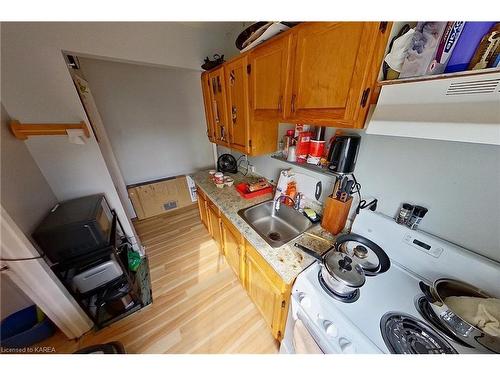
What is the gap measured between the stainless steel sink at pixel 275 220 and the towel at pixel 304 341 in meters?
0.60

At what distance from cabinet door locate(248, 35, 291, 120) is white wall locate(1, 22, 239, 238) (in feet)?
3.20

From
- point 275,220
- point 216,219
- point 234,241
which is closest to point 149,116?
point 216,219

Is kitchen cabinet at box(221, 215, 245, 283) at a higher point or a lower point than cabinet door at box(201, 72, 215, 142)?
lower

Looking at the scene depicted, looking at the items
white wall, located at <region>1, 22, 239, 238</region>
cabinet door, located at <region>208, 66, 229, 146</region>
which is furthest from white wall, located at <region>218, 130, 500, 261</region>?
white wall, located at <region>1, 22, 239, 238</region>

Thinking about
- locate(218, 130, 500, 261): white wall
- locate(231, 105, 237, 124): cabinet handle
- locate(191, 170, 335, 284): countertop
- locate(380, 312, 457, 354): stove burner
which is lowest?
locate(191, 170, 335, 284): countertop

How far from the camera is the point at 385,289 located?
73 centimetres

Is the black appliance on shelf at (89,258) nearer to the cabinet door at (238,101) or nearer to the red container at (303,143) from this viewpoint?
the cabinet door at (238,101)

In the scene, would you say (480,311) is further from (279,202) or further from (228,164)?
(228,164)

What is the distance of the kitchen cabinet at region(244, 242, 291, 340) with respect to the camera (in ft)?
3.01

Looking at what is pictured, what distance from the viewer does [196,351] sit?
→ 1157 mm

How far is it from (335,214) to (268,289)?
25.7 inches

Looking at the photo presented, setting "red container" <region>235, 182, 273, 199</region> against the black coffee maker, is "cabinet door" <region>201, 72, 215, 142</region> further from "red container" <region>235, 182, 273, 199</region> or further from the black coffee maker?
the black coffee maker

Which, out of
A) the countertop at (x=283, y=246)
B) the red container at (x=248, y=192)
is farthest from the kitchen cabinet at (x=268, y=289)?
the red container at (x=248, y=192)

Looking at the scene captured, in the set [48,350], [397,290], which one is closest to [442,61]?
[397,290]
